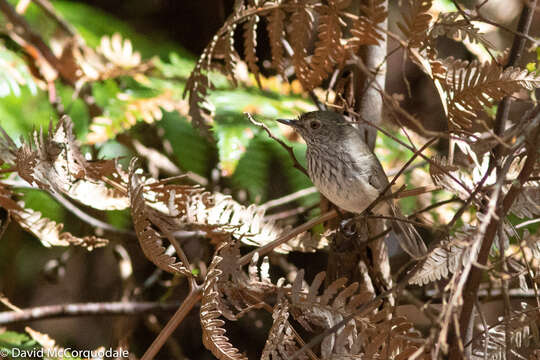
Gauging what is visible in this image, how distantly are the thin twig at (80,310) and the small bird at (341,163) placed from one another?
67cm

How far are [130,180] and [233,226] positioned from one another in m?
0.29

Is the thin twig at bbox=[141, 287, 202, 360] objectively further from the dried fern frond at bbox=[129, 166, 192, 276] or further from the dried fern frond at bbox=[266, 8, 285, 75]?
the dried fern frond at bbox=[266, 8, 285, 75]

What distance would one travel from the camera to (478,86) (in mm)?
1103

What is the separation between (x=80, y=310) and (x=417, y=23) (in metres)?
1.32

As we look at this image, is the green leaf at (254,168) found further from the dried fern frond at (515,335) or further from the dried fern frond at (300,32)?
the dried fern frond at (515,335)

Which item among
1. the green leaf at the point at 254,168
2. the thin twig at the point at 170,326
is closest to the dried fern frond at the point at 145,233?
the thin twig at the point at 170,326

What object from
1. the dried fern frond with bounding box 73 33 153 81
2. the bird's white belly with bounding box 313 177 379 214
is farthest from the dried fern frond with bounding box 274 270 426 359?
the dried fern frond with bounding box 73 33 153 81

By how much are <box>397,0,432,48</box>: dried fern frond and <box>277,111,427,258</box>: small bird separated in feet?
1.59

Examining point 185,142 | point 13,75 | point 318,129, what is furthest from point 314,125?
point 13,75

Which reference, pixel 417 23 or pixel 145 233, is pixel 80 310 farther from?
pixel 417 23

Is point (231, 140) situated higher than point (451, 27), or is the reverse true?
point (451, 27)

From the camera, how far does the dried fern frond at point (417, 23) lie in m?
1.12

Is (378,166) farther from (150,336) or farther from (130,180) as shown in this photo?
(150,336)

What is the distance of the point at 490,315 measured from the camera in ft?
8.36
